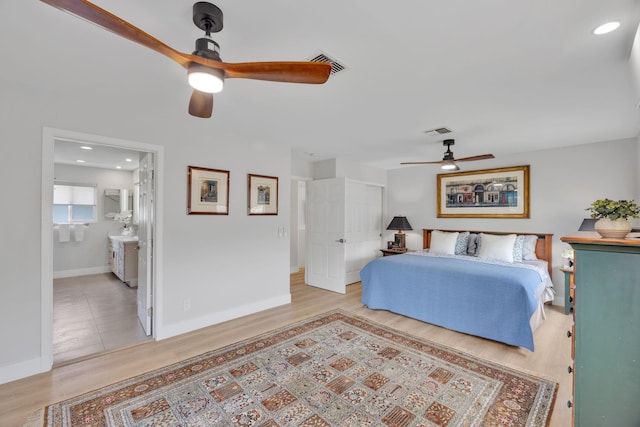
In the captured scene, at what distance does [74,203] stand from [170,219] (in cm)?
474

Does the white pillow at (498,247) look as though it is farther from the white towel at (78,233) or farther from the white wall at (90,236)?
the white towel at (78,233)

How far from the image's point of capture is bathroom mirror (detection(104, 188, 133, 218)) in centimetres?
646

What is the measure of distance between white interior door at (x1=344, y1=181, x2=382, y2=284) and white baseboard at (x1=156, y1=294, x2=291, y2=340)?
4.93 feet

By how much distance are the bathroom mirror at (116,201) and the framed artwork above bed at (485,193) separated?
272 inches

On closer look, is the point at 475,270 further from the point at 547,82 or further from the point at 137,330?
the point at 137,330

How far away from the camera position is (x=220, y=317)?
3.53 metres

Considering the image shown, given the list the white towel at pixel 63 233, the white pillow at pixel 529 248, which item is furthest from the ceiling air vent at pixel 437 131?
the white towel at pixel 63 233

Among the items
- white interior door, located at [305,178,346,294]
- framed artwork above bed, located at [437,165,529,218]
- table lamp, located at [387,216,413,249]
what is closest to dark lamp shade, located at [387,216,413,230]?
table lamp, located at [387,216,413,249]

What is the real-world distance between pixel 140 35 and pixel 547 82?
8.99 feet

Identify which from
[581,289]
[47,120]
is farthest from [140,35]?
[581,289]

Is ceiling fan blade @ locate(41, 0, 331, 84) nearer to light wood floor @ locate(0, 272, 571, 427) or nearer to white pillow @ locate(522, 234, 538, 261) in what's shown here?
light wood floor @ locate(0, 272, 571, 427)

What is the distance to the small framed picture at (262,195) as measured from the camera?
3.84 m

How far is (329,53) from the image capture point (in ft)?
6.08

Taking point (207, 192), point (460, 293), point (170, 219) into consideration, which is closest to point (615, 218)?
point (460, 293)
